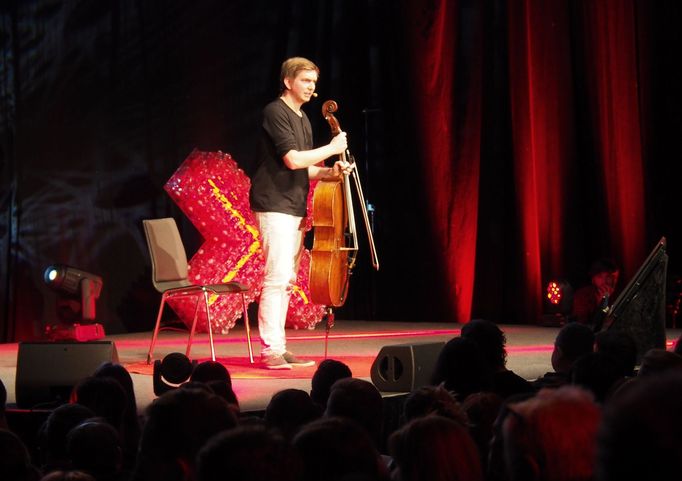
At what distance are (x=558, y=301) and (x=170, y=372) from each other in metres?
4.27

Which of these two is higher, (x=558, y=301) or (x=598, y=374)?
(x=558, y=301)

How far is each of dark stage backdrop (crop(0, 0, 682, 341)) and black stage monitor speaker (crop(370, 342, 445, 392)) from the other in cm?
370

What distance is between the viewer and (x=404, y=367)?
14.4 feet

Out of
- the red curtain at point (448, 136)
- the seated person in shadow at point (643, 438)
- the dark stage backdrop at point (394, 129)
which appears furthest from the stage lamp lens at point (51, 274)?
the seated person in shadow at point (643, 438)

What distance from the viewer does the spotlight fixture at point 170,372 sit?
13.5ft

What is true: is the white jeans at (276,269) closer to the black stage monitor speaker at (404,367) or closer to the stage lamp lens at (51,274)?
the black stage monitor speaker at (404,367)

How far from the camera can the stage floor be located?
4.81 m

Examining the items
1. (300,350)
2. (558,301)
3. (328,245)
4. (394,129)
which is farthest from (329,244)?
(394,129)

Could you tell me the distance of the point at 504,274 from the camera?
27.3 feet

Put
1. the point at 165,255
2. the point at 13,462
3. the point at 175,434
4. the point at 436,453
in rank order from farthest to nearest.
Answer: the point at 165,255
the point at 13,462
the point at 175,434
the point at 436,453

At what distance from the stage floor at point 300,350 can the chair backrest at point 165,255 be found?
48 cm

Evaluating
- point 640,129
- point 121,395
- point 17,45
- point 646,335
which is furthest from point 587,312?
point 121,395

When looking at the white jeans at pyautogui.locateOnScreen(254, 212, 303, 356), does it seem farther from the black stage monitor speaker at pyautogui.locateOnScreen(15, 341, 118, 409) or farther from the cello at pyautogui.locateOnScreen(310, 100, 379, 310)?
the black stage monitor speaker at pyautogui.locateOnScreen(15, 341, 118, 409)

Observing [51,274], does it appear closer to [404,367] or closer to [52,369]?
[52,369]
